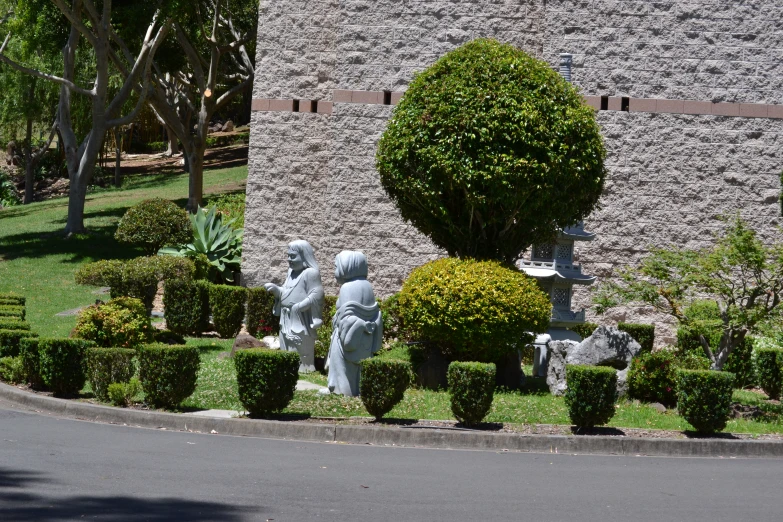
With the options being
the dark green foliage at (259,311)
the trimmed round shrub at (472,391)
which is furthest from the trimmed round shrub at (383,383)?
the dark green foliage at (259,311)

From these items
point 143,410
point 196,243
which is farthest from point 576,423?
point 196,243

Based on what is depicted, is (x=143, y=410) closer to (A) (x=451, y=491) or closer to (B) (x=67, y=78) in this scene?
(A) (x=451, y=491)

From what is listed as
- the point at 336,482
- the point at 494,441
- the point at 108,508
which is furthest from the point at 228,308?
the point at 108,508

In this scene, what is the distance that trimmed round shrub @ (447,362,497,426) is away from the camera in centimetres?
1084

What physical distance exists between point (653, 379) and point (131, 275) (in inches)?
390

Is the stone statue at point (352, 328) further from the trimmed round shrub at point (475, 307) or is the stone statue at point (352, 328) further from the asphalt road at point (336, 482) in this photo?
the asphalt road at point (336, 482)

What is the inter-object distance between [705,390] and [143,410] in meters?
6.29

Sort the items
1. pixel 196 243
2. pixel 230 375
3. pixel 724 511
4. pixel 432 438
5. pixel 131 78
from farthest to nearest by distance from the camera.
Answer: pixel 131 78 → pixel 196 243 → pixel 230 375 → pixel 432 438 → pixel 724 511

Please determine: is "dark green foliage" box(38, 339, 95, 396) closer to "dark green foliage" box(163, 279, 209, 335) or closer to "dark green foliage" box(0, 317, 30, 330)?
"dark green foliage" box(0, 317, 30, 330)

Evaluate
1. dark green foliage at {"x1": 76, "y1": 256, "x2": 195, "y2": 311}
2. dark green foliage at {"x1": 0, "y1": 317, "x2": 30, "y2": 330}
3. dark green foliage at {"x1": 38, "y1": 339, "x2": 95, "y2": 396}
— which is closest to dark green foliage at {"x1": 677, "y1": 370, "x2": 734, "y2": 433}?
dark green foliage at {"x1": 38, "y1": 339, "x2": 95, "y2": 396}

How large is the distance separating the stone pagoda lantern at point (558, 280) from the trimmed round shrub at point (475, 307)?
1388 millimetres

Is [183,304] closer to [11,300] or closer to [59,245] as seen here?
[11,300]

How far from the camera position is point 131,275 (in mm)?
18469

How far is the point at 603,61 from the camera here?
19.0m
